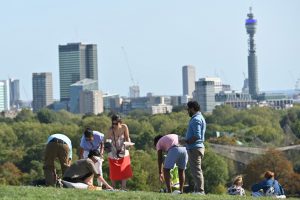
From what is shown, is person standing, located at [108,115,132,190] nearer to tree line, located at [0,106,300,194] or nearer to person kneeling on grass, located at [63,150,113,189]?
person kneeling on grass, located at [63,150,113,189]

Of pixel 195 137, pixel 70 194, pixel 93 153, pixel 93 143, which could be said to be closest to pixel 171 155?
pixel 195 137

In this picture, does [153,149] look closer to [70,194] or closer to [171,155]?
[171,155]

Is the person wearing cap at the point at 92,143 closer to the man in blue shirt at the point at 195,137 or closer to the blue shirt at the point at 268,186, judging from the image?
the man in blue shirt at the point at 195,137

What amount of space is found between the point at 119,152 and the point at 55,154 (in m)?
1.39

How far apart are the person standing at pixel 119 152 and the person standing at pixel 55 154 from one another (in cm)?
99

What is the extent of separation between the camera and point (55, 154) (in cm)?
2602

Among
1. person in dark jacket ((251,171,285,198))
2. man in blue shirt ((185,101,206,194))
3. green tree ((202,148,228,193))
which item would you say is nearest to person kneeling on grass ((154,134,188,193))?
man in blue shirt ((185,101,206,194))

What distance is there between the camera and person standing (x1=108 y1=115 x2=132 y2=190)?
86.4 ft

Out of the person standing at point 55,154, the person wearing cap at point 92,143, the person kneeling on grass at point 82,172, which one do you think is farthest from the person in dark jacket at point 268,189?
the person standing at point 55,154

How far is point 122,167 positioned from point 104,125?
392 feet

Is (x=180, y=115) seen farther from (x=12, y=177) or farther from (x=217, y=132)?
(x=12, y=177)

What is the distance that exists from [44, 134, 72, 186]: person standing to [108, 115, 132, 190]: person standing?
39.0 inches

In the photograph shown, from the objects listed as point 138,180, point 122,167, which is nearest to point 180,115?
point 138,180

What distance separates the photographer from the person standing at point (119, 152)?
26328mm
